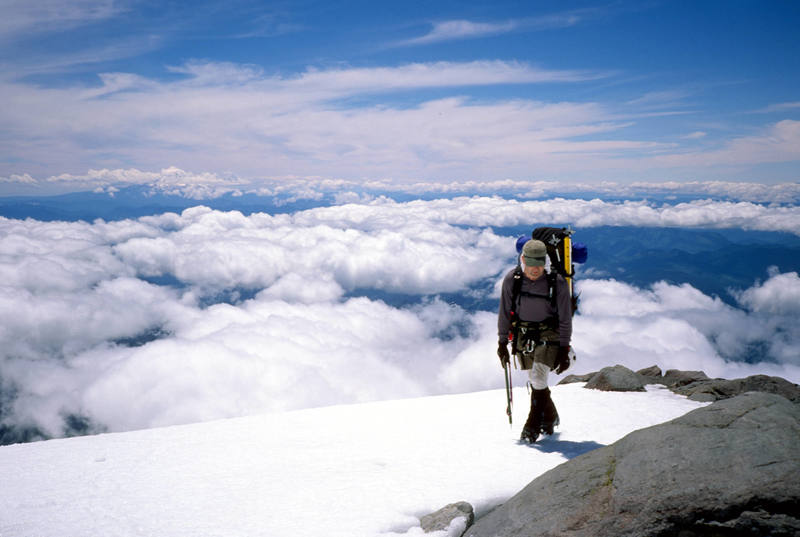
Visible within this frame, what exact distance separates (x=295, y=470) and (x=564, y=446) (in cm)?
521

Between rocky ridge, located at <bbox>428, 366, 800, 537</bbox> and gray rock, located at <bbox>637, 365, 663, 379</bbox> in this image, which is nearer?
rocky ridge, located at <bbox>428, 366, 800, 537</bbox>

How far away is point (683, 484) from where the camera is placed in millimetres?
3893

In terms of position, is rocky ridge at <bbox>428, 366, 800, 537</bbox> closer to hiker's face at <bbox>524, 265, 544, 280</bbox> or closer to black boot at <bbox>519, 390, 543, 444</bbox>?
black boot at <bbox>519, 390, 543, 444</bbox>

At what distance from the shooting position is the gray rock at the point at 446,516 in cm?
509

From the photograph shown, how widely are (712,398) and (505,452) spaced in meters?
8.72

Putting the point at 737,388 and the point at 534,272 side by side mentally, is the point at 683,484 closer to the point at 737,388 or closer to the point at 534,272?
the point at 534,272

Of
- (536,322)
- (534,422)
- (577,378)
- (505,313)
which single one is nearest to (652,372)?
(577,378)

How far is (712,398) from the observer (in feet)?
39.1

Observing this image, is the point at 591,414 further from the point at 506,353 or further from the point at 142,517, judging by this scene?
the point at 142,517

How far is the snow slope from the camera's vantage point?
17.8 ft

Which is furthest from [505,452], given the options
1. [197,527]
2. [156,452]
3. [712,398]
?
[712,398]

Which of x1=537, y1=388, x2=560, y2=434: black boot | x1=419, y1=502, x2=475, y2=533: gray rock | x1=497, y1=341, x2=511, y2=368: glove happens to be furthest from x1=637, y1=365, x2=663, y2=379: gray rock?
x1=419, y1=502, x2=475, y2=533: gray rock

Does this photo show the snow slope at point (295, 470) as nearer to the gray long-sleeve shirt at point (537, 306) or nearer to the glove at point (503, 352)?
the glove at point (503, 352)

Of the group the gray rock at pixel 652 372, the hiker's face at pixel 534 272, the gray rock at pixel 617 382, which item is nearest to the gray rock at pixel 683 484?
the hiker's face at pixel 534 272
